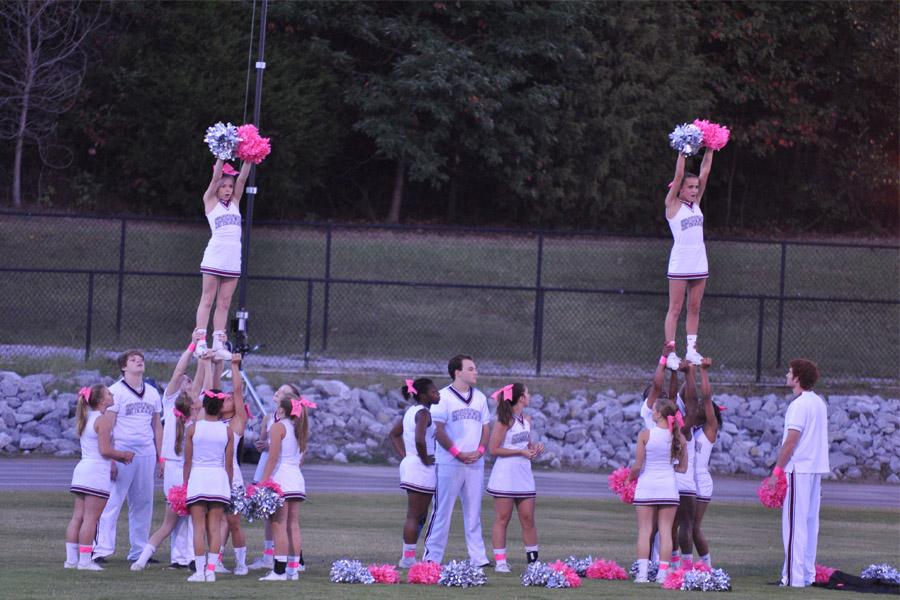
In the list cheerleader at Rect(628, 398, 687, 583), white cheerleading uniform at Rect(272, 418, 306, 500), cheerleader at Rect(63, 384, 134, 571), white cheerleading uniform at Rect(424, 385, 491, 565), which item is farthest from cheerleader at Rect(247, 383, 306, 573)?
cheerleader at Rect(628, 398, 687, 583)

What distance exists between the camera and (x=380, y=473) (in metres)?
19.8

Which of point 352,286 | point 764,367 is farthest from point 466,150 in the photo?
point 764,367

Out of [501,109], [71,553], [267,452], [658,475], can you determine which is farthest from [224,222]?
[501,109]

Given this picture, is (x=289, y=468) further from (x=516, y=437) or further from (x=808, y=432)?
(x=808, y=432)

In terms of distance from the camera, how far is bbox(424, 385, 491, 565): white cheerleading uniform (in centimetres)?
1178

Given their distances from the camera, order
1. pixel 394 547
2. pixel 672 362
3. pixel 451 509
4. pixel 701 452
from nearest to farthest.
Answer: pixel 672 362 < pixel 701 452 < pixel 451 509 < pixel 394 547

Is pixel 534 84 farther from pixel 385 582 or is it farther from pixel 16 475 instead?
pixel 385 582

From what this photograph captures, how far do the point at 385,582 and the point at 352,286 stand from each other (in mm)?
18571

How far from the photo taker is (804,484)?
37.6 feet

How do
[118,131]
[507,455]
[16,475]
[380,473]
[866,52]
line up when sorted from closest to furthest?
[507,455] → [16,475] → [380,473] → [118,131] → [866,52]

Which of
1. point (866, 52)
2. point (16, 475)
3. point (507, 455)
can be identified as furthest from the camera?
point (866, 52)

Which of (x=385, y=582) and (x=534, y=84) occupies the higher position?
(x=534, y=84)

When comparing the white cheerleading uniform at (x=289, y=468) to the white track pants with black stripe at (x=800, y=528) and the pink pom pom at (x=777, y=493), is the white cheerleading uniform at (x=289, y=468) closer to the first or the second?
the pink pom pom at (x=777, y=493)

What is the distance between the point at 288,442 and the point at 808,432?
4443 mm
